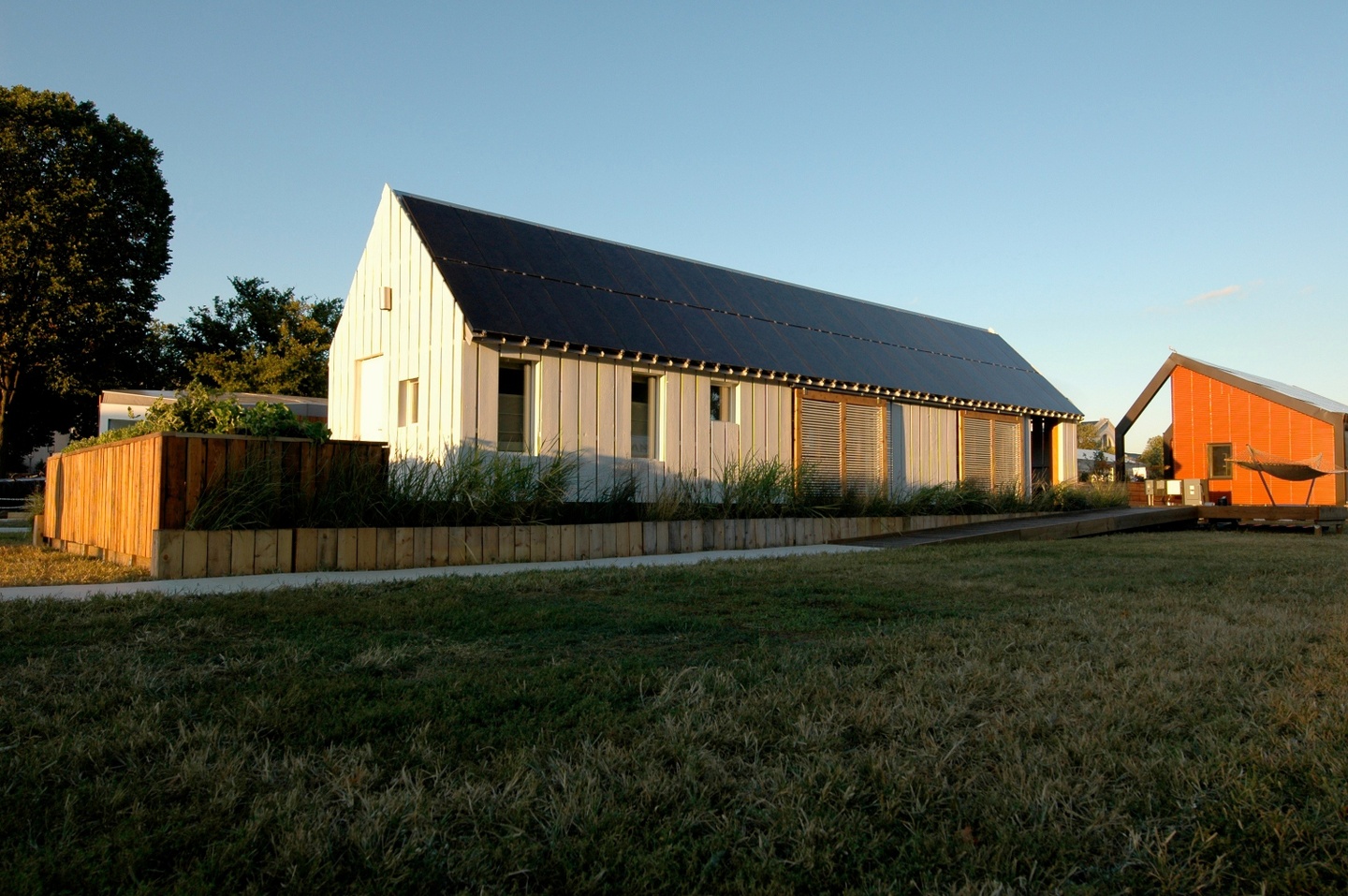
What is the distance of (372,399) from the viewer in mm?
14320

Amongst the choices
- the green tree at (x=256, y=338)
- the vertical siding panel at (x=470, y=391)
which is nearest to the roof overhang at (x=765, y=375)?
the vertical siding panel at (x=470, y=391)

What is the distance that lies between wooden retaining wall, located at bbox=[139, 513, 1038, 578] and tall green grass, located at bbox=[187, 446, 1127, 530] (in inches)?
9.1

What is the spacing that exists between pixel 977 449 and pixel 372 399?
38.8ft

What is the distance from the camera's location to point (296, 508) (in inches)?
333

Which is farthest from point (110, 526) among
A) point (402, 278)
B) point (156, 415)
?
point (402, 278)

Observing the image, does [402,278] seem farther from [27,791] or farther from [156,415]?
[27,791]

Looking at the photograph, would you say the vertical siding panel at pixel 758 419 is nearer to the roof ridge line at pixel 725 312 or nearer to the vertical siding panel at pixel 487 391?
the roof ridge line at pixel 725 312

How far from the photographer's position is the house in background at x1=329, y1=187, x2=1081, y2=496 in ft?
40.0

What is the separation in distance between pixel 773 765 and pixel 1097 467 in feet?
94.1

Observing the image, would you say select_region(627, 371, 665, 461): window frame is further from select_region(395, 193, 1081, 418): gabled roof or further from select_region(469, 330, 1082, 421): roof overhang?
select_region(395, 193, 1081, 418): gabled roof

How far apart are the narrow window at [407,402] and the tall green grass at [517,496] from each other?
3.86 ft

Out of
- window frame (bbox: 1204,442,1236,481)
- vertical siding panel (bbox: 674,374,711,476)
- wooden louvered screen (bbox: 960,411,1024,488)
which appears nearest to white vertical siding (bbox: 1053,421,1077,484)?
wooden louvered screen (bbox: 960,411,1024,488)

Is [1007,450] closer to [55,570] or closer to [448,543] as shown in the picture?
[448,543]

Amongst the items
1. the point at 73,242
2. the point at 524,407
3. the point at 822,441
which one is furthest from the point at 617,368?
the point at 73,242
